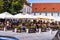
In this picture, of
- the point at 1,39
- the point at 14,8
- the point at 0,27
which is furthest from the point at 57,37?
the point at 14,8

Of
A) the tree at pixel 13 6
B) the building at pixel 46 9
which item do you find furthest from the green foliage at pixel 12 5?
the building at pixel 46 9

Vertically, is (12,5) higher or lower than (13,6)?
higher

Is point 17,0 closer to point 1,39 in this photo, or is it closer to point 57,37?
point 57,37

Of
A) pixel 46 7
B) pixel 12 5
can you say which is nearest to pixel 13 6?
pixel 12 5

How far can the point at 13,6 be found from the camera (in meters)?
49.6

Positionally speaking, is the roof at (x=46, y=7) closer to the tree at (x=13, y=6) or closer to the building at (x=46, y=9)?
the building at (x=46, y=9)

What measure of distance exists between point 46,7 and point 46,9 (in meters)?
1.25

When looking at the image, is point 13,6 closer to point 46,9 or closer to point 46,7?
point 46,9

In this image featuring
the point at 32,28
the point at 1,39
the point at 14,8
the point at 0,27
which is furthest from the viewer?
the point at 14,8

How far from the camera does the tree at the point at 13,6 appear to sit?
49.4 meters

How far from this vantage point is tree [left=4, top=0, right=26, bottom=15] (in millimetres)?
49438

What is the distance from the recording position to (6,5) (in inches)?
2013

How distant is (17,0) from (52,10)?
5946 cm

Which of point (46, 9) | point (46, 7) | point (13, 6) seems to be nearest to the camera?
point (13, 6)
